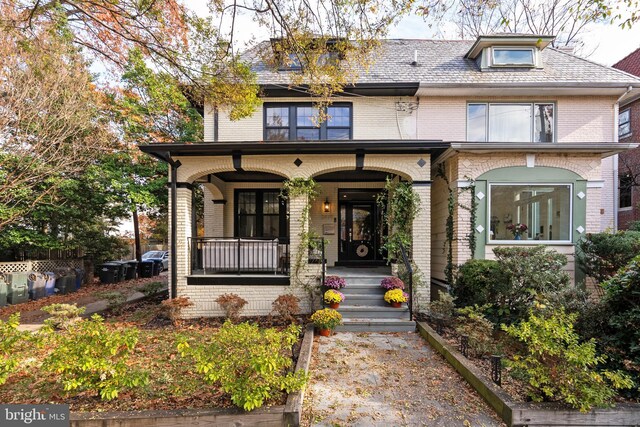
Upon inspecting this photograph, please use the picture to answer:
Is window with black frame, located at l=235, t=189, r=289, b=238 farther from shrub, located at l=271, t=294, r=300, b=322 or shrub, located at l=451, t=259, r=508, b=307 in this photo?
shrub, located at l=451, t=259, r=508, b=307

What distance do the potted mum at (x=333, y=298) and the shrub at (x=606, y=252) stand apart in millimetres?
6031

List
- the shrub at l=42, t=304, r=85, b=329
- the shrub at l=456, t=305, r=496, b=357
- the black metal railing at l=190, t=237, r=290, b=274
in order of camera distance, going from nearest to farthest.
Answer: the shrub at l=42, t=304, r=85, b=329, the shrub at l=456, t=305, r=496, b=357, the black metal railing at l=190, t=237, r=290, b=274

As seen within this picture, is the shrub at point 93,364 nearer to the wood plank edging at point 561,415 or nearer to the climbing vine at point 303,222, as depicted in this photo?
the wood plank edging at point 561,415

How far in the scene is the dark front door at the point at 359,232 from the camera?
10.8m

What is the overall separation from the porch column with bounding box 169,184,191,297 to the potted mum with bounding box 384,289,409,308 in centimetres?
482

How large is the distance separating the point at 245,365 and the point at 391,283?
460 cm

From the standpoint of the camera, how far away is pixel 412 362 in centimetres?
492

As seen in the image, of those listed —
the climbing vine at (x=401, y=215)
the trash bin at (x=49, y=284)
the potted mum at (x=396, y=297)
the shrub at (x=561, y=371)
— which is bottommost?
the trash bin at (x=49, y=284)

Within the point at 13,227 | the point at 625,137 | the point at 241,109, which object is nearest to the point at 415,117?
the point at 241,109

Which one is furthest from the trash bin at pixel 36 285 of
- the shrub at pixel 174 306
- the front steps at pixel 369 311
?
the front steps at pixel 369 311

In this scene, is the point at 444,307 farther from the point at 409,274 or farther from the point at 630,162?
the point at 630,162

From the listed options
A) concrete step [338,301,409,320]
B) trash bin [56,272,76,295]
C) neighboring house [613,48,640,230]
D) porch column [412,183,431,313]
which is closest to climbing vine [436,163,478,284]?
porch column [412,183,431,313]

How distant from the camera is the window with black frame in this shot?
10.5 meters

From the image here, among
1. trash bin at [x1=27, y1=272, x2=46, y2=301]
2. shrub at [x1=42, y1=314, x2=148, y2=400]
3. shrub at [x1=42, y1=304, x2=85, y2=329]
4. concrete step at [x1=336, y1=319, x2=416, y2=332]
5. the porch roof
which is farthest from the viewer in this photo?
trash bin at [x1=27, y1=272, x2=46, y2=301]
